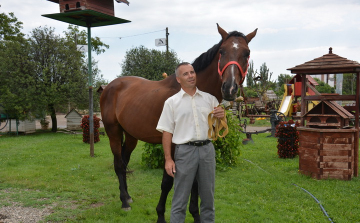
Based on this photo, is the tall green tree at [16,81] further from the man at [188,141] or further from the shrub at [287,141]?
the man at [188,141]

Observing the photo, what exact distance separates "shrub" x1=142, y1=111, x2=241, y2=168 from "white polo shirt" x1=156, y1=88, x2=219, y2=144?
3917 mm

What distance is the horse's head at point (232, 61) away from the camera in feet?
8.50

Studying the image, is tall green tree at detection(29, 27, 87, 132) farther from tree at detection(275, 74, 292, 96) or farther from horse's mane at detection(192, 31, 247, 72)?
tree at detection(275, 74, 292, 96)

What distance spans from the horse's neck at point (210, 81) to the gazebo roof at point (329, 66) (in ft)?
10.9

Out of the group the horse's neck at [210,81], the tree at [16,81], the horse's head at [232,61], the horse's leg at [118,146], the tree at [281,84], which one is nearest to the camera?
the horse's head at [232,61]

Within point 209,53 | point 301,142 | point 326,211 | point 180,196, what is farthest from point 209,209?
point 301,142

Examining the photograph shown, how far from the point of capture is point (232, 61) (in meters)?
2.71

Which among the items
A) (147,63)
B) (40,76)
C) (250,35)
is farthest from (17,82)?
(250,35)

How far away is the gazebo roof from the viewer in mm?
5449

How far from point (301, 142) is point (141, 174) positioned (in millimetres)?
3386

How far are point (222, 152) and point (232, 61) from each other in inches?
175

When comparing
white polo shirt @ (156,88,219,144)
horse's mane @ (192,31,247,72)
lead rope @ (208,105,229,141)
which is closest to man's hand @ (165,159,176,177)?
white polo shirt @ (156,88,219,144)

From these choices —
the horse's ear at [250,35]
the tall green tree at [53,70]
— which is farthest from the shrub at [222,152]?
the tall green tree at [53,70]

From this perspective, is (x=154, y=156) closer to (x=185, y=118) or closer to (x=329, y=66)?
(x=329, y=66)
